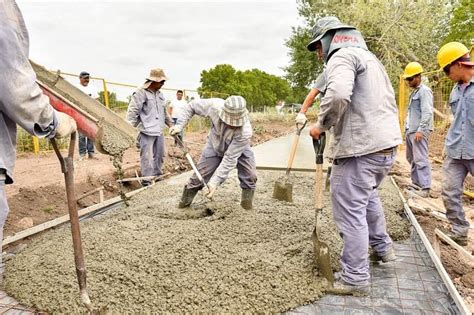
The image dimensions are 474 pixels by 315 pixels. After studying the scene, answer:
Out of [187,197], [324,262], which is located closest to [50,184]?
[187,197]

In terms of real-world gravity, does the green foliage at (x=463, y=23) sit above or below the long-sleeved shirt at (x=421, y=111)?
above

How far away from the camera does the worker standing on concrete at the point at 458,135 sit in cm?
348

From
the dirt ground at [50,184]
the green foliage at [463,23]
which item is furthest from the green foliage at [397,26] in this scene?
the dirt ground at [50,184]

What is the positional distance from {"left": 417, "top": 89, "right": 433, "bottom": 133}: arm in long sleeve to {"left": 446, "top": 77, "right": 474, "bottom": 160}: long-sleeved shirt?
1.33 meters

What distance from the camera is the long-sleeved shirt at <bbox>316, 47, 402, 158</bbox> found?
96.4 inches

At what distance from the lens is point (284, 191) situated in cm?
440

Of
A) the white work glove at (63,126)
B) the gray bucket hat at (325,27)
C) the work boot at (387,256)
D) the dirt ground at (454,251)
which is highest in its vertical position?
the gray bucket hat at (325,27)

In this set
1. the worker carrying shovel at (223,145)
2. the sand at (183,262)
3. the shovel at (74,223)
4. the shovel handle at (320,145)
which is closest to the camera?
the shovel at (74,223)

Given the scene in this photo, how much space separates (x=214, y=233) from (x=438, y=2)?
1781cm

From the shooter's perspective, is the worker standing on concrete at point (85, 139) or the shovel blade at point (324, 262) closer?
Answer: the shovel blade at point (324, 262)

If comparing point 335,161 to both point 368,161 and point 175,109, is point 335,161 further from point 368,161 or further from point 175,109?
point 175,109

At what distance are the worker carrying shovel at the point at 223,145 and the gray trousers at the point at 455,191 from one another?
73.3 inches

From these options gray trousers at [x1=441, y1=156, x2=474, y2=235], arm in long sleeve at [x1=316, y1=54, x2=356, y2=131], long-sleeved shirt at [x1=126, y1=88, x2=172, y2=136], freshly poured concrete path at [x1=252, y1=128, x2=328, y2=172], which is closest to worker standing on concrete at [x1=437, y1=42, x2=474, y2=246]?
gray trousers at [x1=441, y1=156, x2=474, y2=235]

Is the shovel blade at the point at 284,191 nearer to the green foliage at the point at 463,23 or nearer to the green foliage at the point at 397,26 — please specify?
the green foliage at the point at 397,26
